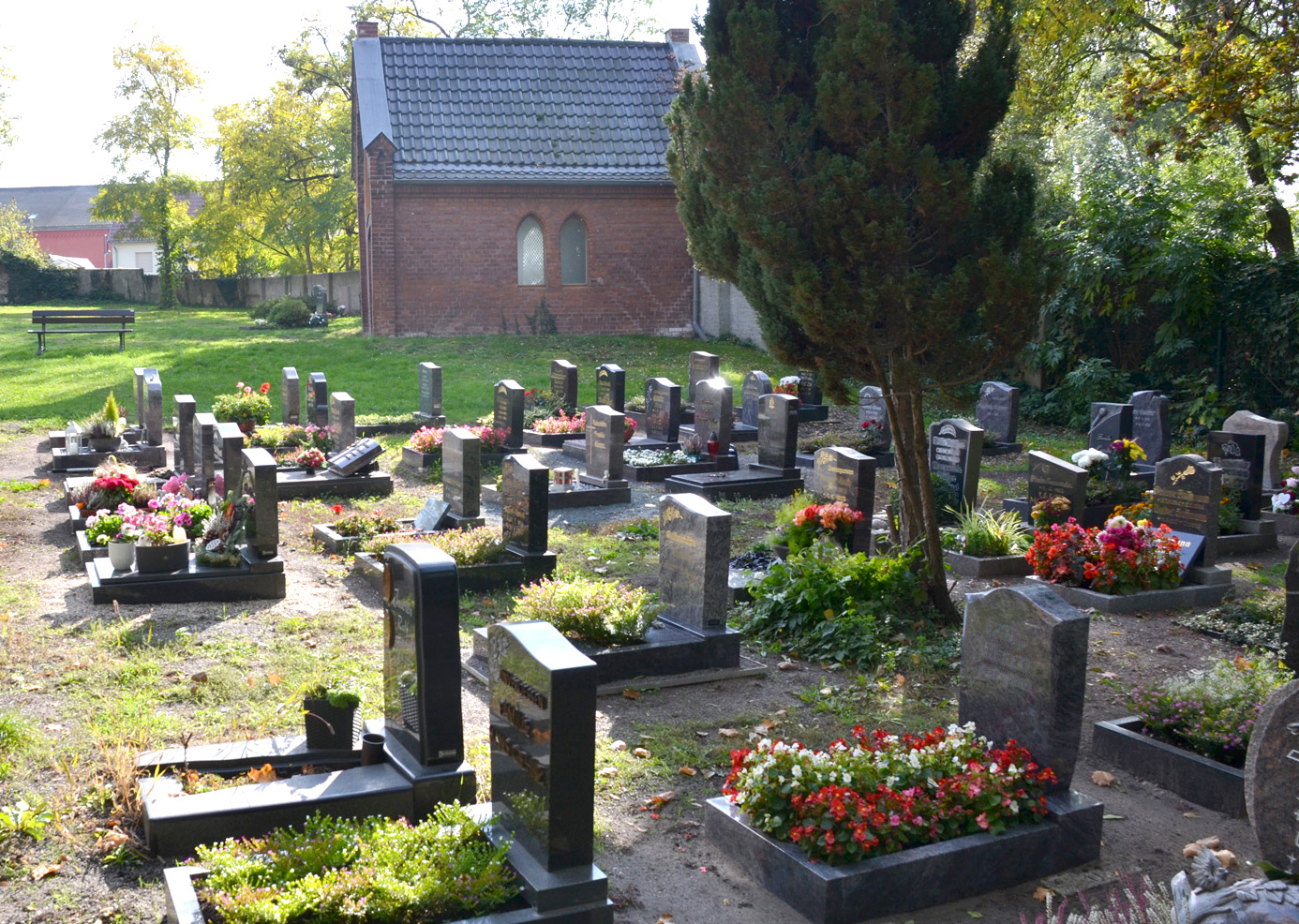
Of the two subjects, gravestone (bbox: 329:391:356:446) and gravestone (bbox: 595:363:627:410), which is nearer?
gravestone (bbox: 329:391:356:446)

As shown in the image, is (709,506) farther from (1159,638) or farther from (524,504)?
(1159,638)

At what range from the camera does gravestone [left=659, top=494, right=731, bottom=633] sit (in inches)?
322

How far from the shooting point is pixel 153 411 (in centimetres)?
1586

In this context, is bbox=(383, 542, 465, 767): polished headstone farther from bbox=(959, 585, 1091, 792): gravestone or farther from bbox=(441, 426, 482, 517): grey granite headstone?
bbox=(441, 426, 482, 517): grey granite headstone

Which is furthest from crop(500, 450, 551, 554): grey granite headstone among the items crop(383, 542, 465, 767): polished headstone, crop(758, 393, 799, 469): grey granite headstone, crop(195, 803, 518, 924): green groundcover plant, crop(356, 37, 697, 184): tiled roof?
crop(356, 37, 697, 184): tiled roof

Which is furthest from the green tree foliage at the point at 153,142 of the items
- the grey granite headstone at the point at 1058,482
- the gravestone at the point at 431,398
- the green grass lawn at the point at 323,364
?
the grey granite headstone at the point at 1058,482

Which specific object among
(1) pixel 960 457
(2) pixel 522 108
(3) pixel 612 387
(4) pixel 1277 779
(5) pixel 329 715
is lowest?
(5) pixel 329 715

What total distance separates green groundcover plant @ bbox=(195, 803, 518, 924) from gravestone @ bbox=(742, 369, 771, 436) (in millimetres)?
14874

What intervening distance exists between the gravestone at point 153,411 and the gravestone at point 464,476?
606 centimetres

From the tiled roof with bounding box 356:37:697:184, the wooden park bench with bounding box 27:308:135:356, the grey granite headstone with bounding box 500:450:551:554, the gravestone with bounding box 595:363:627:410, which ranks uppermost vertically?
the tiled roof with bounding box 356:37:697:184

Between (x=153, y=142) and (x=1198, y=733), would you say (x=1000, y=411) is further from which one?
(x=153, y=142)

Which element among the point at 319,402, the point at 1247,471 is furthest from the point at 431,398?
the point at 1247,471

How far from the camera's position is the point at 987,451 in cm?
1803

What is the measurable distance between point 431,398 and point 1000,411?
9722 millimetres
